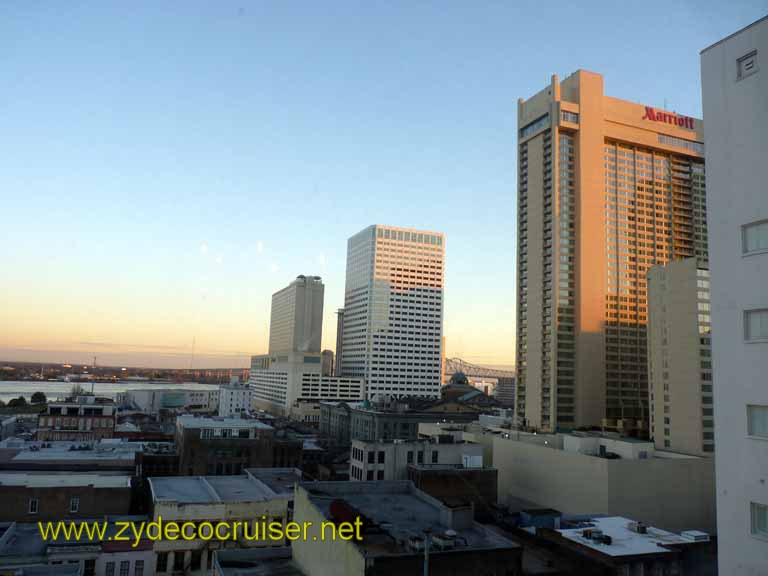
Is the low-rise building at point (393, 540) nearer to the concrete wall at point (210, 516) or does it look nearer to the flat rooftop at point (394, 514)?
the flat rooftop at point (394, 514)

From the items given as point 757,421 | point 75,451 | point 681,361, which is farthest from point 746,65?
point 681,361

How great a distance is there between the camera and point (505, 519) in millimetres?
58219

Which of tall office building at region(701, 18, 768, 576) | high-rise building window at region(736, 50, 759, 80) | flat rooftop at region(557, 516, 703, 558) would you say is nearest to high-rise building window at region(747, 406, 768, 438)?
tall office building at region(701, 18, 768, 576)

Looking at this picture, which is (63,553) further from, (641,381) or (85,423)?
(641,381)

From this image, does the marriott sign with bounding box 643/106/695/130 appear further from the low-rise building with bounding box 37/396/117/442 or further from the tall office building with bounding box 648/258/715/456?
the low-rise building with bounding box 37/396/117/442

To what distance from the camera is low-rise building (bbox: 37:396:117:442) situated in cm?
9662

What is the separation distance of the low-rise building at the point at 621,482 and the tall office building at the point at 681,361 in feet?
21.3

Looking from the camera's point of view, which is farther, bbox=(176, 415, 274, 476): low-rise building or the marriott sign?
the marriott sign

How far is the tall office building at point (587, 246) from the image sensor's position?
4934 inches

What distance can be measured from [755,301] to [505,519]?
157ft

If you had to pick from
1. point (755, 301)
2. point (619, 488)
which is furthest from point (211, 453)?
point (755, 301)

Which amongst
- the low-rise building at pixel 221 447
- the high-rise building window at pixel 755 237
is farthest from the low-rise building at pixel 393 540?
the low-rise building at pixel 221 447

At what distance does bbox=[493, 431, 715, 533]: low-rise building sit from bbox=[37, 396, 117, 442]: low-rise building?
6733 cm

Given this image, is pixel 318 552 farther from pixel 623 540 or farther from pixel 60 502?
pixel 60 502
